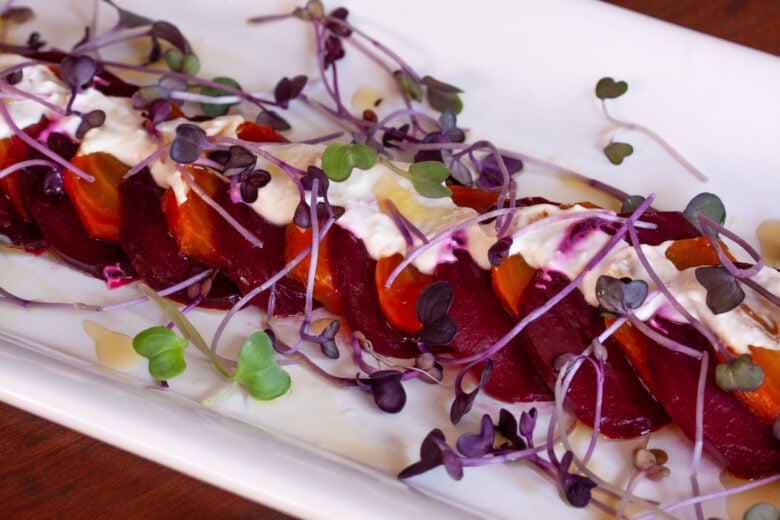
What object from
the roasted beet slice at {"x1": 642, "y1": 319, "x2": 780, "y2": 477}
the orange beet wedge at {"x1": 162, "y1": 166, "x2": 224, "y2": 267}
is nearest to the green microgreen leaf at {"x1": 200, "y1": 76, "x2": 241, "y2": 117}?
Result: the orange beet wedge at {"x1": 162, "y1": 166, "x2": 224, "y2": 267}

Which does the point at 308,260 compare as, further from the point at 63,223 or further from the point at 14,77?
the point at 14,77

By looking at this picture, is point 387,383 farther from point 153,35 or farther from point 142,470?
point 153,35

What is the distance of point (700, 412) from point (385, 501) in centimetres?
56

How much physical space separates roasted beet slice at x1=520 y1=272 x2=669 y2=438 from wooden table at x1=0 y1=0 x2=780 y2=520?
603mm

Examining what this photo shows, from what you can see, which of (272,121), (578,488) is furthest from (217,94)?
(578,488)

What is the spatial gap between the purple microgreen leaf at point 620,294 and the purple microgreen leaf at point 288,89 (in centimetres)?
100

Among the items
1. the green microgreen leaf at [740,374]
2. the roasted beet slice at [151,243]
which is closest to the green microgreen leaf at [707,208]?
the green microgreen leaf at [740,374]

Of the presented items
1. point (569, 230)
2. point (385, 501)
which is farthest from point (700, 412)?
point (385, 501)

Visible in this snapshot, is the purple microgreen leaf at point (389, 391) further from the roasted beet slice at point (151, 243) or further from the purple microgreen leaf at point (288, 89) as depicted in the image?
the purple microgreen leaf at point (288, 89)

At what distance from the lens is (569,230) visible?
174 cm

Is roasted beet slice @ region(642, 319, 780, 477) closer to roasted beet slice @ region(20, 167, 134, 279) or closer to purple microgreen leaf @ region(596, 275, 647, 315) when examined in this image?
purple microgreen leaf @ region(596, 275, 647, 315)

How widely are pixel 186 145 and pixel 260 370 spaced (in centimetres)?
46

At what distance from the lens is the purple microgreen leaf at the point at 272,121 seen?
2.27 m

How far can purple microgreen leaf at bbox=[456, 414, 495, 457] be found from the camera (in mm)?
1689
